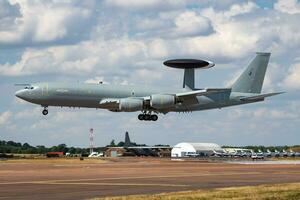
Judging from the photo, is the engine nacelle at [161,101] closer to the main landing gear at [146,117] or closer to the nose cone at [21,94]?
the main landing gear at [146,117]

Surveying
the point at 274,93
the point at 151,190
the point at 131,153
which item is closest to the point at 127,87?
the point at 274,93

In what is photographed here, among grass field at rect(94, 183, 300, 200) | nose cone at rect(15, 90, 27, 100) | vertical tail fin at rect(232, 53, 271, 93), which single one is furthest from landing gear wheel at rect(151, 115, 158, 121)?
grass field at rect(94, 183, 300, 200)

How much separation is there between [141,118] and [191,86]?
16395 millimetres

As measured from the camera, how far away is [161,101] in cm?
8244

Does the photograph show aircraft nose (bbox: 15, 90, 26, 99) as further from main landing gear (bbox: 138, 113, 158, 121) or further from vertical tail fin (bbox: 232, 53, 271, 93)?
vertical tail fin (bbox: 232, 53, 271, 93)

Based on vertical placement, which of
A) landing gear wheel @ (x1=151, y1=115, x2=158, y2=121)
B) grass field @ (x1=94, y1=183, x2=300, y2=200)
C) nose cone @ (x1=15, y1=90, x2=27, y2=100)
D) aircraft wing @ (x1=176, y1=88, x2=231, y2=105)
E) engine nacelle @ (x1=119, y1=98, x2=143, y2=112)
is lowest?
grass field @ (x1=94, y1=183, x2=300, y2=200)

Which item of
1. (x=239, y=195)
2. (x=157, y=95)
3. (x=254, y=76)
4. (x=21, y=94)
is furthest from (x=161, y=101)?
(x=239, y=195)

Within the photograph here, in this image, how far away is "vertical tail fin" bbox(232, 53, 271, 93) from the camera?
3681 inches

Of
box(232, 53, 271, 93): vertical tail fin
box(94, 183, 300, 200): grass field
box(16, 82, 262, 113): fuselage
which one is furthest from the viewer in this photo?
box(232, 53, 271, 93): vertical tail fin

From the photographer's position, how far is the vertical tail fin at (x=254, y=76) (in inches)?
3681

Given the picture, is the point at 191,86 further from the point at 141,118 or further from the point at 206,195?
the point at 206,195

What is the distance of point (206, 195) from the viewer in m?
29.1

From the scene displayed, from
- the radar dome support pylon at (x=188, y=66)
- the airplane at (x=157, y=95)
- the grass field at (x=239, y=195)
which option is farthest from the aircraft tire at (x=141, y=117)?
the grass field at (x=239, y=195)

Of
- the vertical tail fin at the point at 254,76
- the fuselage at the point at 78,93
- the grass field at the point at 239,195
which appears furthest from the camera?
the vertical tail fin at the point at 254,76
